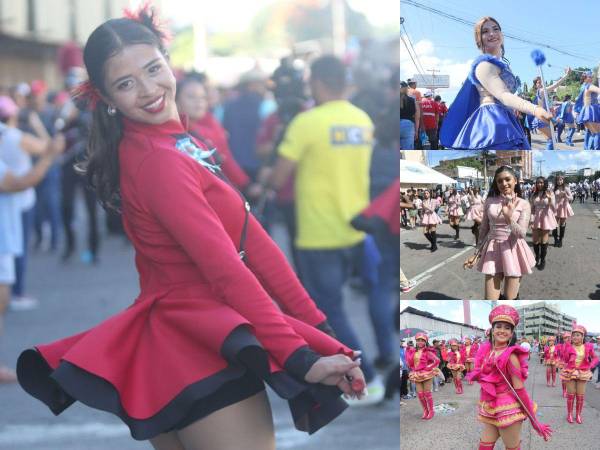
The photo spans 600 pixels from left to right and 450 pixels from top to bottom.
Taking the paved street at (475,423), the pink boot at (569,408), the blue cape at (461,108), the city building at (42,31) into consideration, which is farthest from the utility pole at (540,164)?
the city building at (42,31)

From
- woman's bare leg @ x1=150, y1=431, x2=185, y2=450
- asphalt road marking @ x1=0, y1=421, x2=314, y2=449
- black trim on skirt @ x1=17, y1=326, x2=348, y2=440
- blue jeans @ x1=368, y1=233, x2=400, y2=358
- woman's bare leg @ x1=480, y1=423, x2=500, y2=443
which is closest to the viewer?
black trim on skirt @ x1=17, y1=326, x2=348, y2=440

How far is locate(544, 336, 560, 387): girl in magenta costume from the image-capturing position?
349cm

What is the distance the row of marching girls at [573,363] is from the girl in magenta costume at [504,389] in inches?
9.5

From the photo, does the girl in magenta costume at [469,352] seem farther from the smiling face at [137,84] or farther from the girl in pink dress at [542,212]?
the smiling face at [137,84]

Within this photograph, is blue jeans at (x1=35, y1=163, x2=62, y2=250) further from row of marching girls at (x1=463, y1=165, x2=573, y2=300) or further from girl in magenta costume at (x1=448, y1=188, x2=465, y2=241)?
row of marching girls at (x1=463, y1=165, x2=573, y2=300)

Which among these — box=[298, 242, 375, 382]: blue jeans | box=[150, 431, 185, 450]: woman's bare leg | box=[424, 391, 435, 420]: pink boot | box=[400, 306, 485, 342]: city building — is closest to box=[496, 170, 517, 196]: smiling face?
box=[400, 306, 485, 342]: city building

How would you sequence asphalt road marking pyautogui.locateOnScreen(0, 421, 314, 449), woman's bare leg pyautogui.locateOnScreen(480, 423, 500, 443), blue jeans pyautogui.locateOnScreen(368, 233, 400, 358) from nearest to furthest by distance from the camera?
1. asphalt road marking pyautogui.locateOnScreen(0, 421, 314, 449)
2. blue jeans pyautogui.locateOnScreen(368, 233, 400, 358)
3. woman's bare leg pyautogui.locateOnScreen(480, 423, 500, 443)

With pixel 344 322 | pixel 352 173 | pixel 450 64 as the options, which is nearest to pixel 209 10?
pixel 352 173

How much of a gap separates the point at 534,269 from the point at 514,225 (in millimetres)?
222

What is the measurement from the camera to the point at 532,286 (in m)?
3.49

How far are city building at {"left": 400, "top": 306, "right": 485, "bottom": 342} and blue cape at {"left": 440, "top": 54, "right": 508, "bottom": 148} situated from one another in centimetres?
74

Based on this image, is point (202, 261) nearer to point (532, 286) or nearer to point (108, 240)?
point (108, 240)

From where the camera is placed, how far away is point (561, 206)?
345 centimetres

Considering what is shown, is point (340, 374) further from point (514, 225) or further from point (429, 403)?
point (514, 225)
